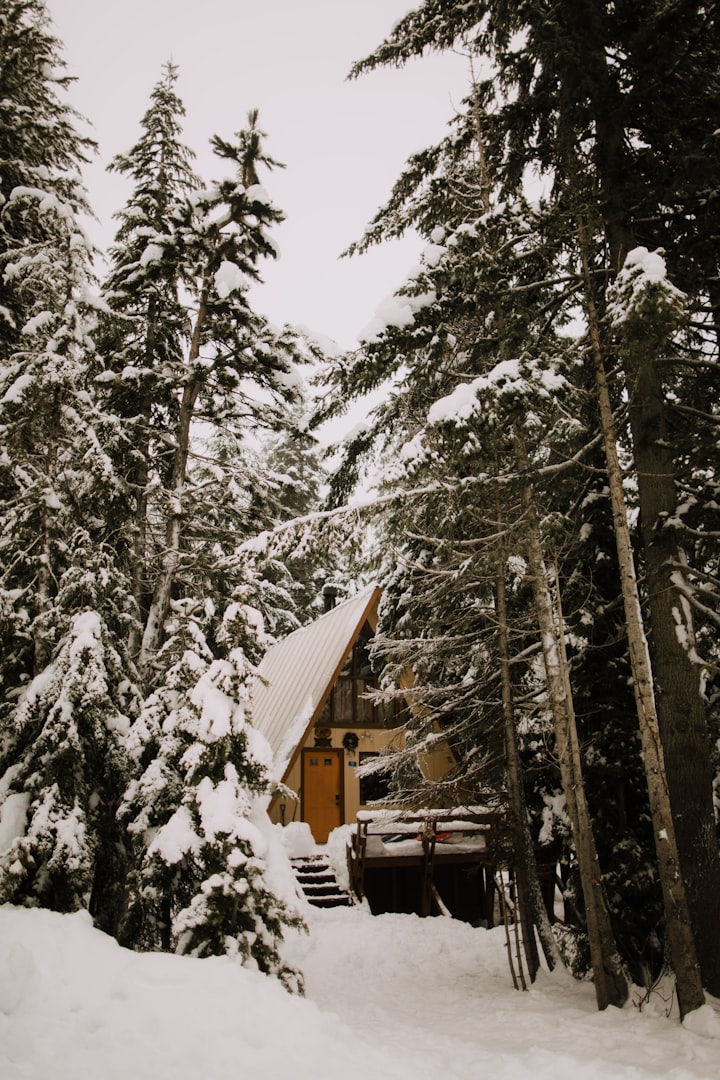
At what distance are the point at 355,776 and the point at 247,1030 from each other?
10.1m

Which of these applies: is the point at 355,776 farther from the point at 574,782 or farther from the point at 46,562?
the point at 46,562

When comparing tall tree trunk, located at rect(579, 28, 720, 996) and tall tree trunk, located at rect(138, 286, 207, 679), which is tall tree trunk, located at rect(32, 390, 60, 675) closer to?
tall tree trunk, located at rect(138, 286, 207, 679)

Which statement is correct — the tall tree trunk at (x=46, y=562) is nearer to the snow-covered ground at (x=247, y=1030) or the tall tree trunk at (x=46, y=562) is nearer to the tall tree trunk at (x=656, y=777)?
the snow-covered ground at (x=247, y=1030)

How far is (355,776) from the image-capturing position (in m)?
14.5

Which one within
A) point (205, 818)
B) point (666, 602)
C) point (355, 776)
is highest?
point (666, 602)

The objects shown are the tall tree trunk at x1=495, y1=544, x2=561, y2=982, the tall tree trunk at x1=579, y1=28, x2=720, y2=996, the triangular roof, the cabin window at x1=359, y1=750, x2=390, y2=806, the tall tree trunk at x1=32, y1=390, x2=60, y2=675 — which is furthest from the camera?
the cabin window at x1=359, y1=750, x2=390, y2=806

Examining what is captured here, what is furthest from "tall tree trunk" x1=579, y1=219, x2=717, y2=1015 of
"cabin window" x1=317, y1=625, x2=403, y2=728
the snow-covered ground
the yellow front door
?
the yellow front door

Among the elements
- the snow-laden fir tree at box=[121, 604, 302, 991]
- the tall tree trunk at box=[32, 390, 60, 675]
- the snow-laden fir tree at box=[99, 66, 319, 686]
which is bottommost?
the snow-laden fir tree at box=[121, 604, 302, 991]

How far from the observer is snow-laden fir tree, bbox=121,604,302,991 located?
6.40 meters

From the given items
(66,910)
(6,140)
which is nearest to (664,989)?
(66,910)

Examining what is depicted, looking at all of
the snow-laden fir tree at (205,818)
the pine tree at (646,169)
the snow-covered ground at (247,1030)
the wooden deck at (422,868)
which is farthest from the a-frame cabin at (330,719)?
the pine tree at (646,169)

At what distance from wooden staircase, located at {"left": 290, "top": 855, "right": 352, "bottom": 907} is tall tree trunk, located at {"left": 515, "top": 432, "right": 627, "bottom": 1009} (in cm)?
754

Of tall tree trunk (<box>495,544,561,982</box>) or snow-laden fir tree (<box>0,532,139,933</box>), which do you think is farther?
tall tree trunk (<box>495,544,561,982</box>)

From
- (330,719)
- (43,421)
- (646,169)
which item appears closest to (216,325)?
(43,421)
